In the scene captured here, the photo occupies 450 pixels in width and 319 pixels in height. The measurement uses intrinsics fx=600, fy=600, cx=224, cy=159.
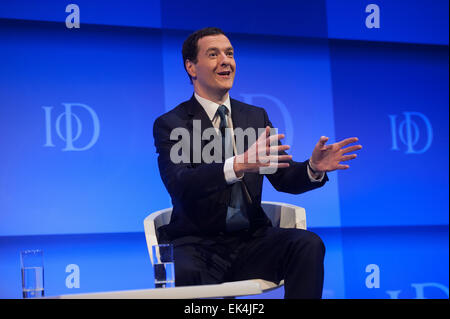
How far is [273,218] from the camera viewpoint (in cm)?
300

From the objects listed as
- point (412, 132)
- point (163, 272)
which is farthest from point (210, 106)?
point (412, 132)

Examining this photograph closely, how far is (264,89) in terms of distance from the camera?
4.11 m

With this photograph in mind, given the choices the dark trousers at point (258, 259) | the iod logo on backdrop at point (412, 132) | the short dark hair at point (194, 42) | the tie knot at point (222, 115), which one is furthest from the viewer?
the iod logo on backdrop at point (412, 132)

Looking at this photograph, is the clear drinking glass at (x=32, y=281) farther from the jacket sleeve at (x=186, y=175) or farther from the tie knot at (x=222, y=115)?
the tie knot at (x=222, y=115)

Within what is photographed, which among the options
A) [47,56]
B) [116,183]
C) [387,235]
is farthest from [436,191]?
[47,56]

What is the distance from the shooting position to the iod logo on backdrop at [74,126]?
370 cm

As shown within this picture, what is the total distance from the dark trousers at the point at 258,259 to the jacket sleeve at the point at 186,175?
0.24 metres

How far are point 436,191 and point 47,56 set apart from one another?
2918 millimetres

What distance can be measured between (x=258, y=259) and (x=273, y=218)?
Answer: 449 millimetres

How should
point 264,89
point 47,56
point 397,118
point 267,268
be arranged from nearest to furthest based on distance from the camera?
point 267,268, point 47,56, point 264,89, point 397,118

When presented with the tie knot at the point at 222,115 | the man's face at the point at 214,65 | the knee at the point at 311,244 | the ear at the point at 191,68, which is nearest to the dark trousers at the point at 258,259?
the knee at the point at 311,244

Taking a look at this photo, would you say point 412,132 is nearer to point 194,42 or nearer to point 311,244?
point 194,42
